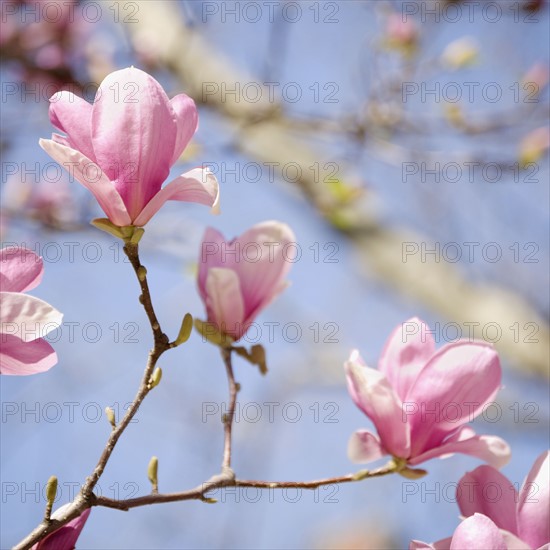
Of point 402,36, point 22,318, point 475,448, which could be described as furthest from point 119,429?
point 402,36

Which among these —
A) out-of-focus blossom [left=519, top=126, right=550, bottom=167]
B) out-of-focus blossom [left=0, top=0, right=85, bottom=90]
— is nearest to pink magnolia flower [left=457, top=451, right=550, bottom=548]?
out-of-focus blossom [left=519, top=126, right=550, bottom=167]

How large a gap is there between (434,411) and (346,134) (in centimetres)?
143

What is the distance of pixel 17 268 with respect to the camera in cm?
58

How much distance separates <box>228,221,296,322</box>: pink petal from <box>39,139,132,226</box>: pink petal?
19cm

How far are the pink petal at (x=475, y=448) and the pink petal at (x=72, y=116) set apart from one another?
0.44 m

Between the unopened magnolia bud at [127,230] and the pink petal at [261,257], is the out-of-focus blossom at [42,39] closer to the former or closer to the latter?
the pink petal at [261,257]

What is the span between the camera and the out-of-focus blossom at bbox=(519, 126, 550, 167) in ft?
6.18

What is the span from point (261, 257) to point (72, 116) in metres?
0.28

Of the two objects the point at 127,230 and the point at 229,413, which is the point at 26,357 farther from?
the point at 229,413

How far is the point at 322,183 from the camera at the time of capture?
7.70 ft

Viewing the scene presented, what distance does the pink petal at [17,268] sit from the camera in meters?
0.57

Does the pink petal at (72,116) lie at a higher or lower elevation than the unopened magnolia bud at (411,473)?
higher

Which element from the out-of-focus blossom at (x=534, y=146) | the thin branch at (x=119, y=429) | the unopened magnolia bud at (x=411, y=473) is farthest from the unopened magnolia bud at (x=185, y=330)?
the out-of-focus blossom at (x=534, y=146)

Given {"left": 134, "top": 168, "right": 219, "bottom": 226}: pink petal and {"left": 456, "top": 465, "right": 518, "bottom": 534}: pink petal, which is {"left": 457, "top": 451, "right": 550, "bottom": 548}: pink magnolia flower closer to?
{"left": 456, "top": 465, "right": 518, "bottom": 534}: pink petal
